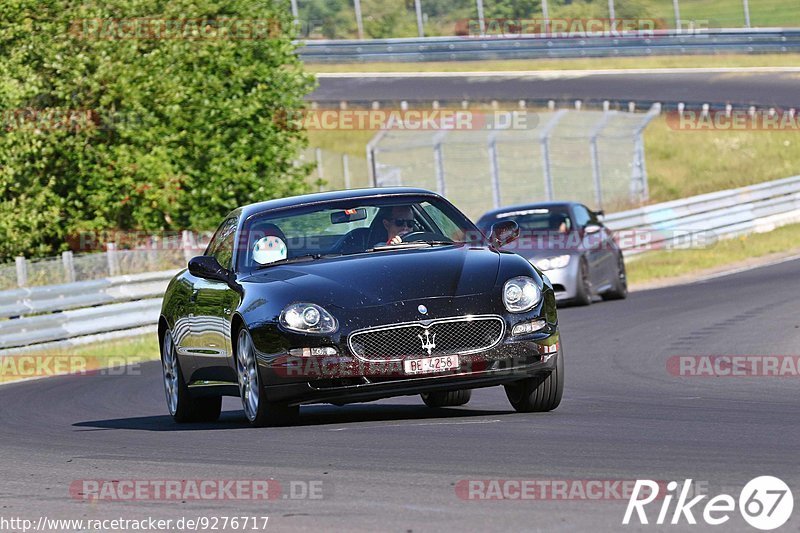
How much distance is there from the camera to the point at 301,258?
33.8ft

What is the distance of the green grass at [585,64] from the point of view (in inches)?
2093

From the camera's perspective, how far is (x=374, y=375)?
9.30 meters

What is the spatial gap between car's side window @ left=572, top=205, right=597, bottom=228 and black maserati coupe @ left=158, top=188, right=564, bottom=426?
12.6 meters

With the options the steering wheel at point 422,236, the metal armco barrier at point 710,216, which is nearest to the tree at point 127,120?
the metal armco barrier at point 710,216

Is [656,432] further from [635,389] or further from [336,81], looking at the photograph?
[336,81]

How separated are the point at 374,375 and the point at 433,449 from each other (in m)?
1.26

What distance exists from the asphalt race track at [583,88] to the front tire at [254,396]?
124 ft

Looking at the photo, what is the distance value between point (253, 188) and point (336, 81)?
26479 mm

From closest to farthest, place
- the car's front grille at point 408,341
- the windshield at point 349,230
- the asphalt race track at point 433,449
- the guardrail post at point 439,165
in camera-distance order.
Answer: the asphalt race track at point 433,449 → the car's front grille at point 408,341 → the windshield at point 349,230 → the guardrail post at point 439,165

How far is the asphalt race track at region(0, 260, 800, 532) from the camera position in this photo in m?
6.41

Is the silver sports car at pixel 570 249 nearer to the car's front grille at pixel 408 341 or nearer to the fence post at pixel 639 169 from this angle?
the car's front grille at pixel 408 341

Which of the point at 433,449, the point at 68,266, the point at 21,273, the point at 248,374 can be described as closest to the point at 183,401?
the point at 248,374

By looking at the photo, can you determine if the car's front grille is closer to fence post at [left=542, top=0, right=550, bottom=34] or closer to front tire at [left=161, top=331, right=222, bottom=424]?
front tire at [left=161, top=331, right=222, bottom=424]

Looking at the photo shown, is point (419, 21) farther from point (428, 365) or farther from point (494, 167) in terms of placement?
point (428, 365)
